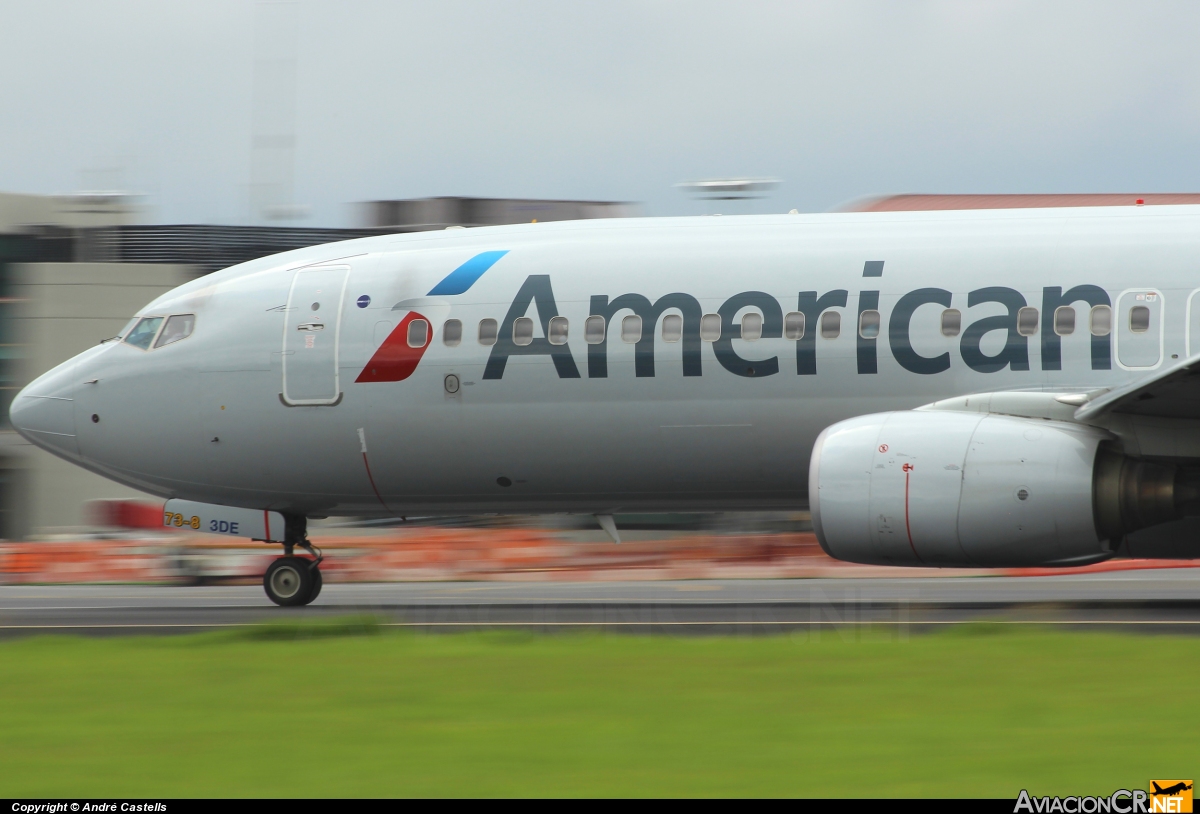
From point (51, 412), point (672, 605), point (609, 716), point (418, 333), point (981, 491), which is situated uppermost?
point (418, 333)

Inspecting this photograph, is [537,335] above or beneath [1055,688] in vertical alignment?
above

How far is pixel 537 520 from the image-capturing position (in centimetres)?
2727

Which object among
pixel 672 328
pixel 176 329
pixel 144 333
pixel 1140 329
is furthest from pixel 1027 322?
pixel 144 333

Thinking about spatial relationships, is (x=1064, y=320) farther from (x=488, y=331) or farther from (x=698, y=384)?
(x=488, y=331)

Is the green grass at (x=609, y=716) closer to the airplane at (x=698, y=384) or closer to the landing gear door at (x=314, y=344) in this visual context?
the airplane at (x=698, y=384)

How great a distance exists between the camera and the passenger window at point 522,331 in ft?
43.9

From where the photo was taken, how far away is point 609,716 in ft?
24.3

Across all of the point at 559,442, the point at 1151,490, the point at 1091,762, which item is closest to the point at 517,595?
the point at 559,442

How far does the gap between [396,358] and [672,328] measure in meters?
2.78

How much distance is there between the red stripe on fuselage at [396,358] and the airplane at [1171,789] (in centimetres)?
926

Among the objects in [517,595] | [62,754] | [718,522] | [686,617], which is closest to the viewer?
[62,754]

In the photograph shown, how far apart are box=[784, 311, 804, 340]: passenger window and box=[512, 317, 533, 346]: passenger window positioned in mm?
2436

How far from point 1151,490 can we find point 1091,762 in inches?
230

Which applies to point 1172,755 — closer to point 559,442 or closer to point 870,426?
point 870,426
